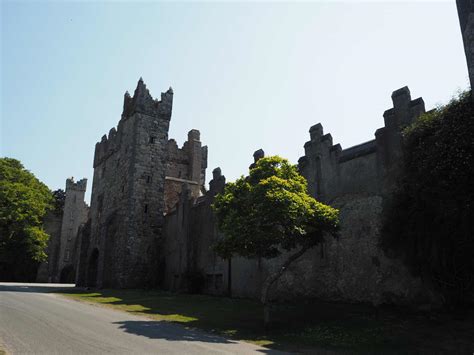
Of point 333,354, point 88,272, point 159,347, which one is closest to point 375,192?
point 333,354

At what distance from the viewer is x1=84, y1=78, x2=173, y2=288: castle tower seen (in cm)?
3117

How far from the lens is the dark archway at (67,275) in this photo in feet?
174

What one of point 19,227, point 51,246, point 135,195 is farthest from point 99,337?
point 51,246

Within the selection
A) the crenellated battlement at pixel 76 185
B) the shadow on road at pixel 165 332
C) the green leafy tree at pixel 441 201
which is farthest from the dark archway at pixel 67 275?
the green leafy tree at pixel 441 201

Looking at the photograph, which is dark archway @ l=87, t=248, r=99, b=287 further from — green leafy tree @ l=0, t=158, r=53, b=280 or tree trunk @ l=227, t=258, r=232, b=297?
tree trunk @ l=227, t=258, r=232, b=297

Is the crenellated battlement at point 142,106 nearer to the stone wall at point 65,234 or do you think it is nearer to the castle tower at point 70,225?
the stone wall at point 65,234

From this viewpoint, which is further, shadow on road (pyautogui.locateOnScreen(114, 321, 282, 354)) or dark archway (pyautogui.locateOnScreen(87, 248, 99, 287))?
dark archway (pyautogui.locateOnScreen(87, 248, 99, 287))

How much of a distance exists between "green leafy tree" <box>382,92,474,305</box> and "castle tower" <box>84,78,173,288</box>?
2221cm

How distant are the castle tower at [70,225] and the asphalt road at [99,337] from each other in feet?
142

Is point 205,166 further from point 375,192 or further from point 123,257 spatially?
point 375,192

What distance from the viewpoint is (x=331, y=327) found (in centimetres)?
1223

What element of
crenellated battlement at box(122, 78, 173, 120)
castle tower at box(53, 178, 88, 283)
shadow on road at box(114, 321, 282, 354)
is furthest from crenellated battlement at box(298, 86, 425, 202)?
castle tower at box(53, 178, 88, 283)

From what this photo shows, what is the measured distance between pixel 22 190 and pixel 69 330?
1304 inches

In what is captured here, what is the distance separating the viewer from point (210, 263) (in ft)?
84.5
